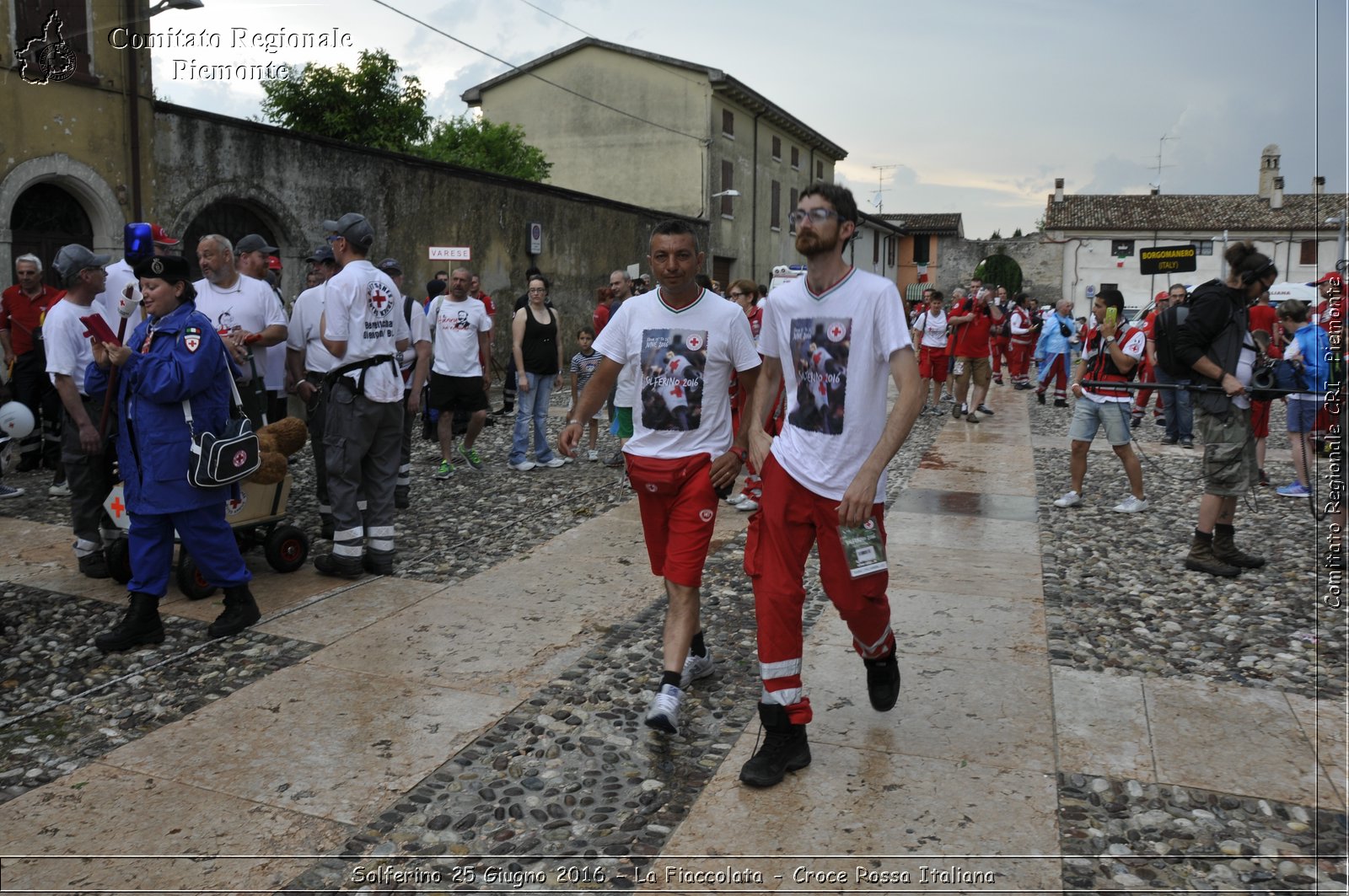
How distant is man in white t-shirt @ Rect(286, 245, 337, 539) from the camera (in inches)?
277

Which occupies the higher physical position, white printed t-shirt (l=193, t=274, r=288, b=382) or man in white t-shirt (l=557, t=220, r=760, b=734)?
white printed t-shirt (l=193, t=274, r=288, b=382)

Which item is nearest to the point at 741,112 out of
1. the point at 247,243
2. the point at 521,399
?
the point at 521,399

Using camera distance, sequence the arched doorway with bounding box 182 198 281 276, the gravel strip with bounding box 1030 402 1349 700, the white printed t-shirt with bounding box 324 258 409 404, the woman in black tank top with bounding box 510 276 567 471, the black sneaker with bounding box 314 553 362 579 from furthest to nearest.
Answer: the arched doorway with bounding box 182 198 281 276 → the woman in black tank top with bounding box 510 276 567 471 → the black sneaker with bounding box 314 553 362 579 → the white printed t-shirt with bounding box 324 258 409 404 → the gravel strip with bounding box 1030 402 1349 700

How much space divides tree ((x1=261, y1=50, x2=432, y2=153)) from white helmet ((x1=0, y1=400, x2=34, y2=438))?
2469 cm

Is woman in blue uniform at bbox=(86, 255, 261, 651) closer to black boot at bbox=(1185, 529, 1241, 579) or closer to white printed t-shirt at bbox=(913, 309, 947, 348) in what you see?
black boot at bbox=(1185, 529, 1241, 579)

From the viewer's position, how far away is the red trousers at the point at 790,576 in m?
3.52

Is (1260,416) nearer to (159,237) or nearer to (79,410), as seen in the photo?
(159,237)

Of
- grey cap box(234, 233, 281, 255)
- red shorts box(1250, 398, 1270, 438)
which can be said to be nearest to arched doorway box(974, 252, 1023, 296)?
red shorts box(1250, 398, 1270, 438)

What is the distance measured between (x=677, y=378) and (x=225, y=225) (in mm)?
11185

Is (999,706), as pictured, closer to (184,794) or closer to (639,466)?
(639,466)

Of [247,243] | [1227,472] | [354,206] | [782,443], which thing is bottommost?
[1227,472]

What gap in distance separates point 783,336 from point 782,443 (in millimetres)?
383

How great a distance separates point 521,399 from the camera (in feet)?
33.1

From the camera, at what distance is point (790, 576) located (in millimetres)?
3537
